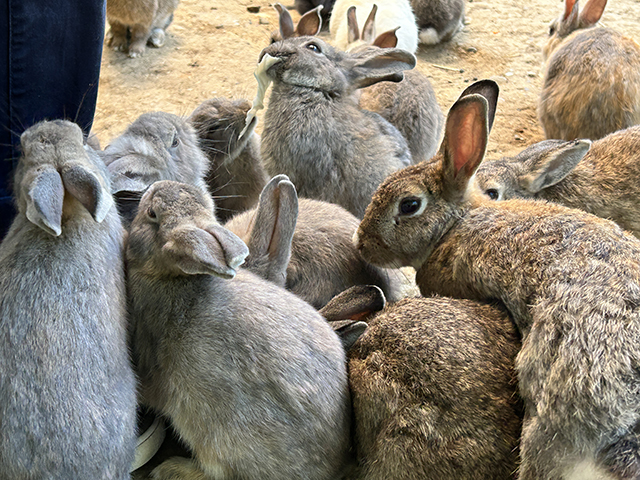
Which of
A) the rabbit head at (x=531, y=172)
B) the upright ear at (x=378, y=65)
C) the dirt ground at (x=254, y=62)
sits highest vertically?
the upright ear at (x=378, y=65)

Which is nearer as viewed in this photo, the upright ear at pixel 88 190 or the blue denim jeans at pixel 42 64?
A: the upright ear at pixel 88 190

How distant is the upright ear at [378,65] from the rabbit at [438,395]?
5.31 feet

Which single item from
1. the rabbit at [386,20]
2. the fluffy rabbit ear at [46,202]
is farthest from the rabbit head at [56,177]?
the rabbit at [386,20]

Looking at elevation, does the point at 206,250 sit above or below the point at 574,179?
above

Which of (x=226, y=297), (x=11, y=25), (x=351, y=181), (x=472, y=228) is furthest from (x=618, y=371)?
(x=11, y=25)

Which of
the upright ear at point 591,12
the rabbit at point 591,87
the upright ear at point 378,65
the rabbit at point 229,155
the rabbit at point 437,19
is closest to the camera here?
the upright ear at point 378,65

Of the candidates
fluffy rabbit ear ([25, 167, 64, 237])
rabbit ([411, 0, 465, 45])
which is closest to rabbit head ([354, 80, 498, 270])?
fluffy rabbit ear ([25, 167, 64, 237])

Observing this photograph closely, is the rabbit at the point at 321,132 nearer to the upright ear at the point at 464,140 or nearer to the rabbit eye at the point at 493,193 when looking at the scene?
the rabbit eye at the point at 493,193

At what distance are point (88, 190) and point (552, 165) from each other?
Result: 2.14 meters

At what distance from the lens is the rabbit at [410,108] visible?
12.6 feet

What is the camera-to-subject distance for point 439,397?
1.97m

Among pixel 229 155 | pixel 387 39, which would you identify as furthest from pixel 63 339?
pixel 387 39

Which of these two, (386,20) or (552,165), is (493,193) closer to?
(552,165)

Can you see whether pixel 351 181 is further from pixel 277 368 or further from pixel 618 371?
pixel 618 371
